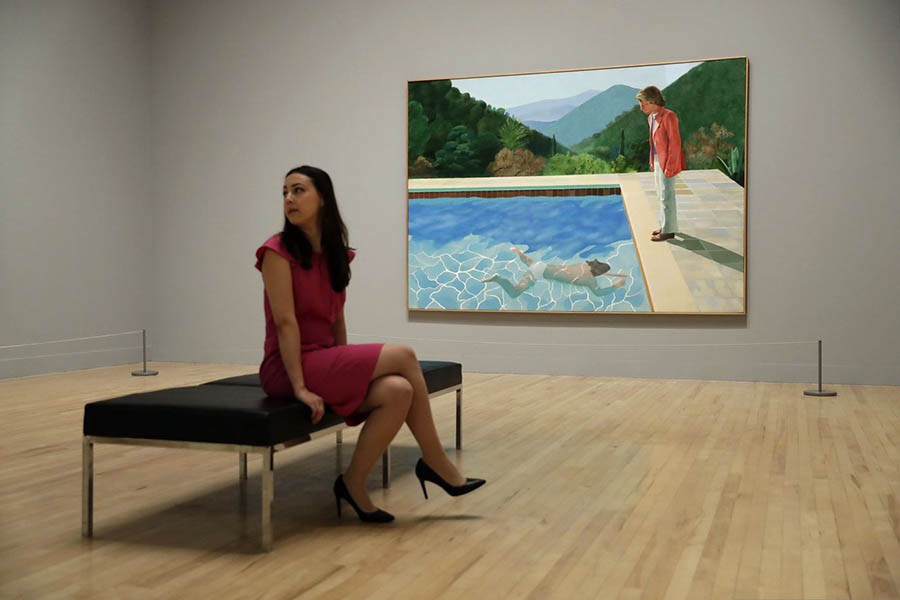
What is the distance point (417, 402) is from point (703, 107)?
229 inches

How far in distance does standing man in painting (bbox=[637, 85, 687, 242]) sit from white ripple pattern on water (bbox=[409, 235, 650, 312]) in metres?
0.38

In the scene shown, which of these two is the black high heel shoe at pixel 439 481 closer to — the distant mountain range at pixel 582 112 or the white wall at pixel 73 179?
the distant mountain range at pixel 582 112

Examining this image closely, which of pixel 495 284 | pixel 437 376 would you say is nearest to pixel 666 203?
pixel 495 284

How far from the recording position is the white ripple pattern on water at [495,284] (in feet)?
28.6

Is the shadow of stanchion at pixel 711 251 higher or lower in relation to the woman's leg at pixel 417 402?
higher

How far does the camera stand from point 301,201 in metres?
3.69

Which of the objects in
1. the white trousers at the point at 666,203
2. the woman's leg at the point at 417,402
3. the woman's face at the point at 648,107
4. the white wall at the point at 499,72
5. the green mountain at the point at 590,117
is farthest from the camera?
the green mountain at the point at 590,117

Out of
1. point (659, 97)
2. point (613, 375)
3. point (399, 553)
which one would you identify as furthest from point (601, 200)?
point (399, 553)

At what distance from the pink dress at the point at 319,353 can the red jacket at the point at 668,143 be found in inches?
217

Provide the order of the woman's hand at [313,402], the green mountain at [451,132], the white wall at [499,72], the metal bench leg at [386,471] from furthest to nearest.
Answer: the green mountain at [451,132] → the white wall at [499,72] → the metal bench leg at [386,471] → the woman's hand at [313,402]

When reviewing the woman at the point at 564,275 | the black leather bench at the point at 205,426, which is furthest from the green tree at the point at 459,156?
the black leather bench at the point at 205,426

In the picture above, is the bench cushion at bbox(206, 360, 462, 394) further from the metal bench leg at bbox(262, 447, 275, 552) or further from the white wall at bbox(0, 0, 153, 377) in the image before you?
the white wall at bbox(0, 0, 153, 377)

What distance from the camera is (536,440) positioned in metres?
5.44

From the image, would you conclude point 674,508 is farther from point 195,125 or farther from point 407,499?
point 195,125
